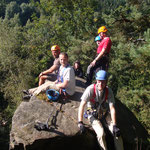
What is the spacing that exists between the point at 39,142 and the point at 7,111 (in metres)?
17.4

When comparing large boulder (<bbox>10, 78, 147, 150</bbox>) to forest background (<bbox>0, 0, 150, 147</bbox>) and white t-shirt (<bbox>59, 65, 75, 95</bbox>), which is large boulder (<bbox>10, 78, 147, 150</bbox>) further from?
forest background (<bbox>0, 0, 150, 147</bbox>)

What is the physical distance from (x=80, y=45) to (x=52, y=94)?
450 inches

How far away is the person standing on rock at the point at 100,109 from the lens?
3.53 m

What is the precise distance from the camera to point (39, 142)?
3717 millimetres

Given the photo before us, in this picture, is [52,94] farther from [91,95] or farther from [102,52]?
[102,52]

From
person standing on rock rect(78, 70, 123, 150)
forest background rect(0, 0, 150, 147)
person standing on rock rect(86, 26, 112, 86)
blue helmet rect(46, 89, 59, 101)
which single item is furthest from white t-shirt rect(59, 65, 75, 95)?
forest background rect(0, 0, 150, 147)

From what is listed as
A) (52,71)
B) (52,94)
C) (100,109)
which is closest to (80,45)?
(52,71)

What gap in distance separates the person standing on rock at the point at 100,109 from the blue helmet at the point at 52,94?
1.24 meters

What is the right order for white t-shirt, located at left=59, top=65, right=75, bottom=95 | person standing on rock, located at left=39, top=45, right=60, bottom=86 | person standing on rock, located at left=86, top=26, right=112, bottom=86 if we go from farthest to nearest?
person standing on rock, located at left=39, top=45, right=60, bottom=86 → person standing on rock, located at left=86, top=26, right=112, bottom=86 → white t-shirt, located at left=59, top=65, right=75, bottom=95

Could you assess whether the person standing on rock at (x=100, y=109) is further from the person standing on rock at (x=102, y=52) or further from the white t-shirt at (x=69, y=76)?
the person standing on rock at (x=102, y=52)

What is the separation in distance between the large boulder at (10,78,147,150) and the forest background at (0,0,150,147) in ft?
9.65

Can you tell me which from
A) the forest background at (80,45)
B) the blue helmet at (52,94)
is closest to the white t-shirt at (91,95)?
the blue helmet at (52,94)

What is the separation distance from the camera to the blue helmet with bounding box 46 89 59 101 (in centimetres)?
476

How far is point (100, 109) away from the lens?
3.84 m
